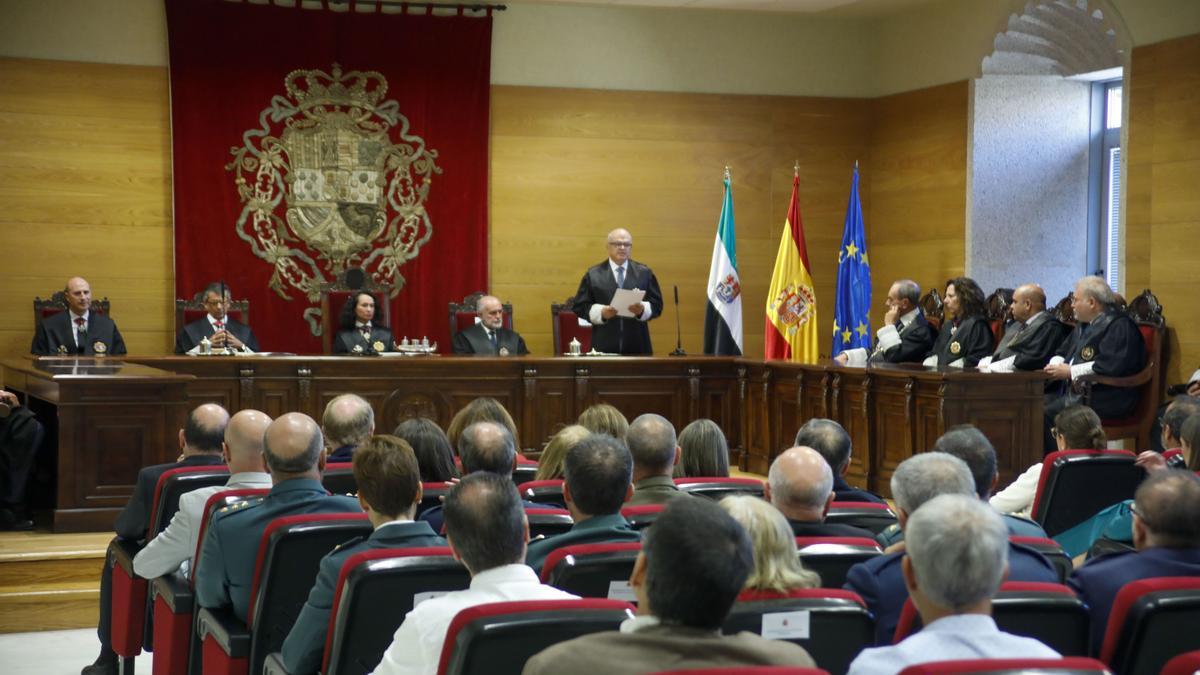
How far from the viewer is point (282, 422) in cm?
352

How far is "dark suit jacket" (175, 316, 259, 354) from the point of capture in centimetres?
912

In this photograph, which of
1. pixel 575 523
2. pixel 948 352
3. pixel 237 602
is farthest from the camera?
pixel 948 352

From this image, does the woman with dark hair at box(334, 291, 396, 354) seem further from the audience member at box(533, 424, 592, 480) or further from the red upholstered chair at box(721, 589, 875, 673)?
the red upholstered chair at box(721, 589, 875, 673)

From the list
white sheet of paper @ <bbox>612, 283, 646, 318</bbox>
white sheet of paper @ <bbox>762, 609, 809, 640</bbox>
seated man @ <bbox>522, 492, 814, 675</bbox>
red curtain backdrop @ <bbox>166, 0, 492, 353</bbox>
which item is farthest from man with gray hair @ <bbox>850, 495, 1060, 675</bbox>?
red curtain backdrop @ <bbox>166, 0, 492, 353</bbox>

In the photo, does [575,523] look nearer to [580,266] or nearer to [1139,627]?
[1139,627]

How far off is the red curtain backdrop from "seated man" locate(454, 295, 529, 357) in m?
1.42

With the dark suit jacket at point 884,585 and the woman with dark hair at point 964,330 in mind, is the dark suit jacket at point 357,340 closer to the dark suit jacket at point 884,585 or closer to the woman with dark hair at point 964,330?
the woman with dark hair at point 964,330

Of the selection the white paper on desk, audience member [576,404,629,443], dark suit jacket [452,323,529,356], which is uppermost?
the white paper on desk

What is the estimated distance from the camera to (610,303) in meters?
9.52

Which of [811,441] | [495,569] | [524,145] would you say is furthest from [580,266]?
[495,569]

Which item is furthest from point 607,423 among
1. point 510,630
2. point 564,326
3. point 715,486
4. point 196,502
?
point 564,326

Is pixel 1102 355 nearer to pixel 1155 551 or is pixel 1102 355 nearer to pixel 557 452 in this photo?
pixel 557 452

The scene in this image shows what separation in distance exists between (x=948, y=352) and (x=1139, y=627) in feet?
22.5

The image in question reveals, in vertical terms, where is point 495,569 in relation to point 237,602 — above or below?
above
